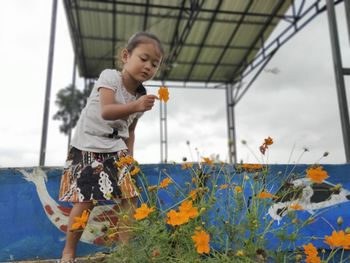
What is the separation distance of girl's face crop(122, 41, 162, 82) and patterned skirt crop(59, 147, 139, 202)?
0.37 meters

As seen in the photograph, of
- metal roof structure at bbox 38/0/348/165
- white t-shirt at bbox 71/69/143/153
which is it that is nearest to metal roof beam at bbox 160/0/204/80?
metal roof structure at bbox 38/0/348/165

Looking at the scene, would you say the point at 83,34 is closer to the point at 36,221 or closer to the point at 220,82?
the point at 220,82

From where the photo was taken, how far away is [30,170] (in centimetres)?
185

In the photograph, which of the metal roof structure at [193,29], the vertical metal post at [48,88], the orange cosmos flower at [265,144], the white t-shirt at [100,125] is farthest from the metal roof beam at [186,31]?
the orange cosmos flower at [265,144]

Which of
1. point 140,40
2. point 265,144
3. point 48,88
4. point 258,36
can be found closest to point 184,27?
point 258,36

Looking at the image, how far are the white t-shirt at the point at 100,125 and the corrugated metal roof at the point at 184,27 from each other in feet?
14.6

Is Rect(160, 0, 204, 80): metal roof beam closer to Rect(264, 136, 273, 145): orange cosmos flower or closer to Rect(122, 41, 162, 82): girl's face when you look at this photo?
Rect(122, 41, 162, 82): girl's face

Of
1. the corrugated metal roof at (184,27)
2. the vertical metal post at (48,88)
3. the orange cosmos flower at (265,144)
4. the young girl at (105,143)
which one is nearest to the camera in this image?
the orange cosmos flower at (265,144)

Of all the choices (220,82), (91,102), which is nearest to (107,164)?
(91,102)

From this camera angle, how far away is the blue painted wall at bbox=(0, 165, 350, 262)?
175cm

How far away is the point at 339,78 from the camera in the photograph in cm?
275

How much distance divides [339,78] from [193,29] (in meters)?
5.62

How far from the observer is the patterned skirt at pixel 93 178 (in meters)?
1.48

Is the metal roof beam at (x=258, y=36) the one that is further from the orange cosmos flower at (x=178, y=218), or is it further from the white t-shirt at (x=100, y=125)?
the orange cosmos flower at (x=178, y=218)
